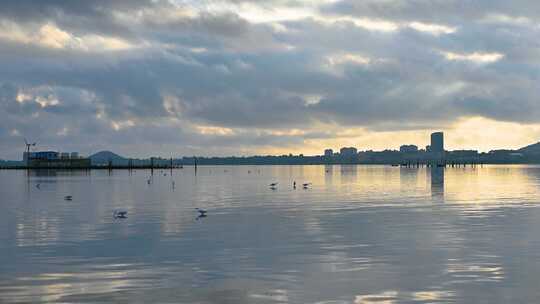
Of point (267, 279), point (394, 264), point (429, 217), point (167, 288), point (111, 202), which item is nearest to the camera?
point (167, 288)

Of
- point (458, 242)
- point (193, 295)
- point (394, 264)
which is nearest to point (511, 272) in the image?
point (394, 264)

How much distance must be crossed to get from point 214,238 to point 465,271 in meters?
15.4

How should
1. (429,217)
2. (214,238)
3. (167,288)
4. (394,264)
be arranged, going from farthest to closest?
(429,217) → (214,238) → (394,264) → (167,288)

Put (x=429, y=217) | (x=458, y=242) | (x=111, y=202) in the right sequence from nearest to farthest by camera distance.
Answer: (x=458, y=242), (x=429, y=217), (x=111, y=202)

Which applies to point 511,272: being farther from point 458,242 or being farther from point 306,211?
point 306,211

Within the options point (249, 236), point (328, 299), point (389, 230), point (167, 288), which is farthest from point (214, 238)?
point (328, 299)

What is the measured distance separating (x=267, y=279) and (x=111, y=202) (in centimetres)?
4675

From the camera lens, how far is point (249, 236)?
37250 millimetres

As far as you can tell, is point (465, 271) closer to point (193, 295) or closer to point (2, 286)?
point (193, 295)

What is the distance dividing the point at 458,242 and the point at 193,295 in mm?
17485

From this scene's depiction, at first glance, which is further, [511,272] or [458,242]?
[458,242]

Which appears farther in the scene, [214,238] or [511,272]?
[214,238]

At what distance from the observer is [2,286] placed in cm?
2303

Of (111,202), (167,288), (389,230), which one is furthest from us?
(111,202)
